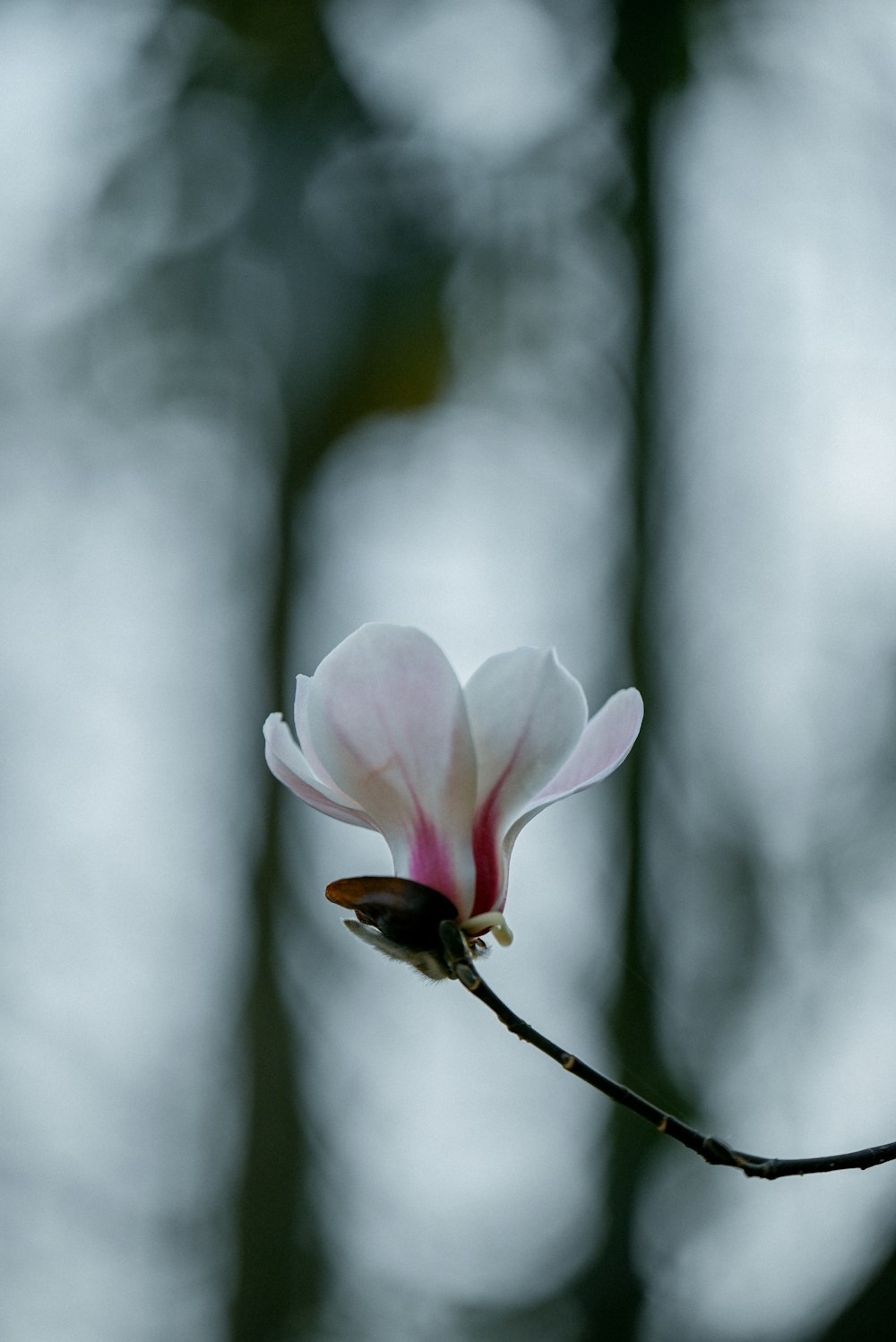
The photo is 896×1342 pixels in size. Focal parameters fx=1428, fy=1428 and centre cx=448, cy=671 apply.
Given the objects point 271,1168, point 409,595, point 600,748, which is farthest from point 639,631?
point 600,748

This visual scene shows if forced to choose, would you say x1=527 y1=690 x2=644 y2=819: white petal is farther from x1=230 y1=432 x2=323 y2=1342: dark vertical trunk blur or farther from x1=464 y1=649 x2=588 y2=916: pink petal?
x1=230 y1=432 x2=323 y2=1342: dark vertical trunk blur

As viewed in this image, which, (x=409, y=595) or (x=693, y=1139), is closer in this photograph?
(x=693, y=1139)

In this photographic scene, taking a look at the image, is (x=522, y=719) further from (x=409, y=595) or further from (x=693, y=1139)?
(x=409, y=595)

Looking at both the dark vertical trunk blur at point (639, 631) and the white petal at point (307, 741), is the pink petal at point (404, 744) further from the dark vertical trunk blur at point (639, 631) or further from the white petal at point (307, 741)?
the dark vertical trunk blur at point (639, 631)

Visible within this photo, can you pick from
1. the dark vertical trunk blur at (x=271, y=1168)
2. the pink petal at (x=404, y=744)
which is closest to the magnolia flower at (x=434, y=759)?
the pink petal at (x=404, y=744)

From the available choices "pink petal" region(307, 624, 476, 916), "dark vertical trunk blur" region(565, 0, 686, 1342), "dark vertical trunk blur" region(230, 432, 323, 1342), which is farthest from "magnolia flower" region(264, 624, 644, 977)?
"dark vertical trunk blur" region(230, 432, 323, 1342)

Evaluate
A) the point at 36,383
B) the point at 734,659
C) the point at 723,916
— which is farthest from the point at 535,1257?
the point at 36,383

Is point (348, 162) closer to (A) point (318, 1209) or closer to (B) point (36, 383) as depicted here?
(B) point (36, 383)
